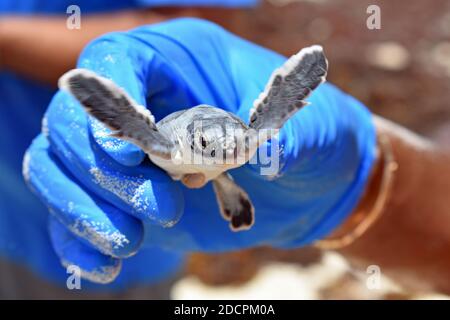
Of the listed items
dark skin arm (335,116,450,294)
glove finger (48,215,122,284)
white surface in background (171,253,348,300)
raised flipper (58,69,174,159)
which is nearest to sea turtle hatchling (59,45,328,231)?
raised flipper (58,69,174,159)

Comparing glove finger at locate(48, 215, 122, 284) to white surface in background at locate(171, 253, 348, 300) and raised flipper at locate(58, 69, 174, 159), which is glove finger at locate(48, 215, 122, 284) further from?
white surface in background at locate(171, 253, 348, 300)

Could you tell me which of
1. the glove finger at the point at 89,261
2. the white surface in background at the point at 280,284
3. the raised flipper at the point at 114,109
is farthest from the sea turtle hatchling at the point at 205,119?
the white surface in background at the point at 280,284

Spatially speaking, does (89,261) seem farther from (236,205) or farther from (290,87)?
(290,87)

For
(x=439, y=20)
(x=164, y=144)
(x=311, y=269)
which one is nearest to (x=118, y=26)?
(x=164, y=144)

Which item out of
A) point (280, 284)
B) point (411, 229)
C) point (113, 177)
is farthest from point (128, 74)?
point (280, 284)

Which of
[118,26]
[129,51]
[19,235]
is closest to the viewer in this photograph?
[129,51]

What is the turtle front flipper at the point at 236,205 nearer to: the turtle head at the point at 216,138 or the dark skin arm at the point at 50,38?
the turtle head at the point at 216,138
